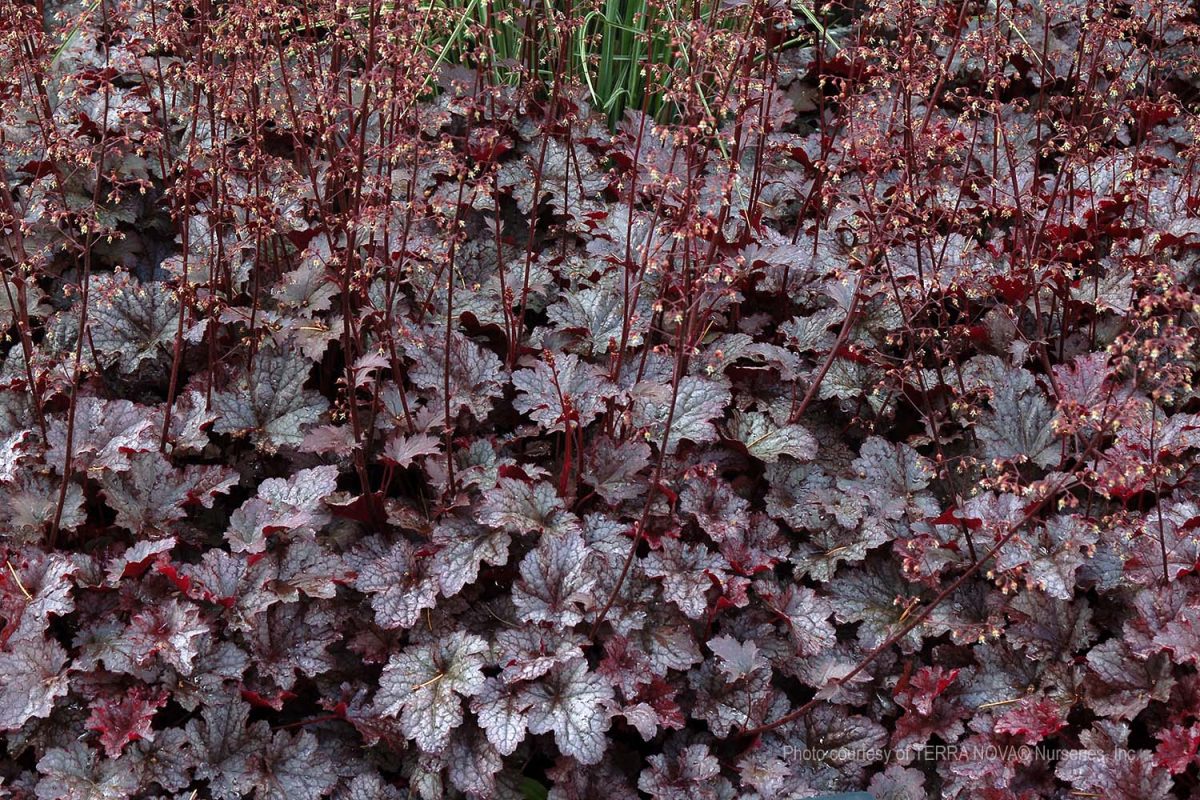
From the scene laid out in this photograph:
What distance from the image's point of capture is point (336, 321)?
3285mm

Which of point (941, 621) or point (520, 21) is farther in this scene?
point (520, 21)

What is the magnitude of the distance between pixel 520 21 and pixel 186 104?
134 centimetres

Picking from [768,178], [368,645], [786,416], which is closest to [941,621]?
[786,416]

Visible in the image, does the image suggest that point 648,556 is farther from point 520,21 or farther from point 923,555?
point 520,21

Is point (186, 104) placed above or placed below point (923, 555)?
above

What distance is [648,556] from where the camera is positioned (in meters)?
2.89

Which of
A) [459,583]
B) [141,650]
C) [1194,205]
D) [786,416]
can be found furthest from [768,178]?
[141,650]

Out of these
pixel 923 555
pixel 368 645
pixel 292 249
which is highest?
pixel 292 249

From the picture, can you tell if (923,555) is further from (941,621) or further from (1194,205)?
(1194,205)

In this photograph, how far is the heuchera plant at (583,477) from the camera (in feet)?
8.55

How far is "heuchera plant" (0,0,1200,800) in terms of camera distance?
8.55ft

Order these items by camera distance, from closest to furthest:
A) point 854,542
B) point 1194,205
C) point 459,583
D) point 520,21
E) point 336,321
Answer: point 459,583, point 854,542, point 336,321, point 1194,205, point 520,21

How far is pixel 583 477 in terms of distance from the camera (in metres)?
2.99

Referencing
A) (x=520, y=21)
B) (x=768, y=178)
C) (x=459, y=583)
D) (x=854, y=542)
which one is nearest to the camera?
(x=459, y=583)
